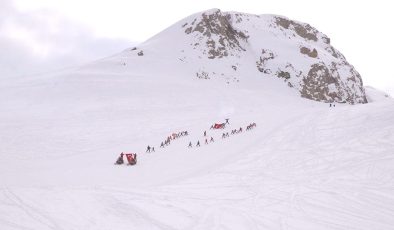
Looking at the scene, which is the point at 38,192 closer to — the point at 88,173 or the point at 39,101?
the point at 88,173

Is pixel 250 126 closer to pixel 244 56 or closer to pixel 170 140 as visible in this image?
pixel 170 140

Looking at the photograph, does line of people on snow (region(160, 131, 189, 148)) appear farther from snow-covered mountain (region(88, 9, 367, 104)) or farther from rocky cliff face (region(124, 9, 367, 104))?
rocky cliff face (region(124, 9, 367, 104))

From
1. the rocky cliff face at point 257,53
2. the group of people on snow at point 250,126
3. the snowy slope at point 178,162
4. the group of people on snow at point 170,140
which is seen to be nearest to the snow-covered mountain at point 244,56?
the rocky cliff face at point 257,53

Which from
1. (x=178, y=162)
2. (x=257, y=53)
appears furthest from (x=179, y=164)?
(x=257, y=53)

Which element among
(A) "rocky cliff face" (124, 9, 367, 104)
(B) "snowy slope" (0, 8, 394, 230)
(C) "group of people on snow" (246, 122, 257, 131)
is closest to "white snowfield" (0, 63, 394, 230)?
(B) "snowy slope" (0, 8, 394, 230)

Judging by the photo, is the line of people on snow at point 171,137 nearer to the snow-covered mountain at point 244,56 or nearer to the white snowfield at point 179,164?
the white snowfield at point 179,164

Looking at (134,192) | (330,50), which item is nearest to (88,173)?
(134,192)

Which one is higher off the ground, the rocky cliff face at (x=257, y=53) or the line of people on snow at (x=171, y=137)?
the rocky cliff face at (x=257, y=53)
